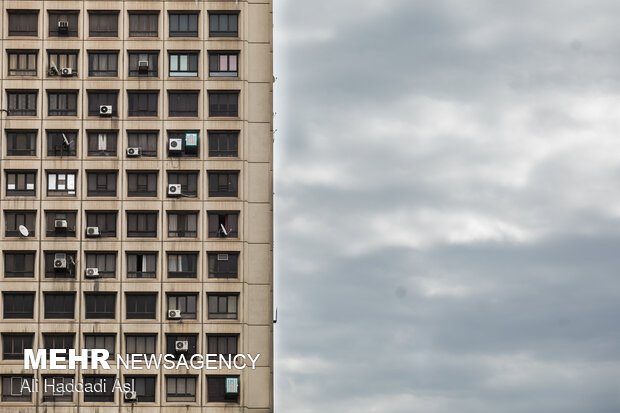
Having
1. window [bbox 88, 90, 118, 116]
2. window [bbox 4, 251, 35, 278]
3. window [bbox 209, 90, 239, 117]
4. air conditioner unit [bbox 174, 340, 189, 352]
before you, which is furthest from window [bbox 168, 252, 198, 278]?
window [bbox 88, 90, 118, 116]

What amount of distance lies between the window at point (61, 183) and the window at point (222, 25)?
1679cm

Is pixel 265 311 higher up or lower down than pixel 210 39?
lower down

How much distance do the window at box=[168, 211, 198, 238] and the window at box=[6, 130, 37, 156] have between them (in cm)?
1277

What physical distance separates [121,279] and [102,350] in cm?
598

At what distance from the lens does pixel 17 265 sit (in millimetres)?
120375

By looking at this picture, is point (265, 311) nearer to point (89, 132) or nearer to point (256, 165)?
point (256, 165)

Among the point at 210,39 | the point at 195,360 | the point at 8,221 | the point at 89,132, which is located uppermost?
the point at 210,39

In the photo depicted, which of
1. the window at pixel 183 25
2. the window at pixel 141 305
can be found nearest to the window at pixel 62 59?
the window at pixel 183 25

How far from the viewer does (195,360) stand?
119062mm

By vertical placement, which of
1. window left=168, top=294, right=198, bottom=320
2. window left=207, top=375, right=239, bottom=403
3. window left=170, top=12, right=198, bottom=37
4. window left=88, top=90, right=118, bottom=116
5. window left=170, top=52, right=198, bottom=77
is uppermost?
window left=170, top=12, right=198, bottom=37

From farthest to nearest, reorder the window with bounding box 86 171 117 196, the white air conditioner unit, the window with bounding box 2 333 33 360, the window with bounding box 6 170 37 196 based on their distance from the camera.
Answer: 1. the window with bounding box 86 171 117 196
2. the window with bounding box 6 170 37 196
3. the white air conditioner unit
4. the window with bounding box 2 333 33 360

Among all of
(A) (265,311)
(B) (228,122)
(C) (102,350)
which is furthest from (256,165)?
(C) (102,350)

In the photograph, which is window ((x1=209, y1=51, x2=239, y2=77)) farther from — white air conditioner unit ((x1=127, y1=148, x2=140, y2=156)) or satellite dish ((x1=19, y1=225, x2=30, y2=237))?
satellite dish ((x1=19, y1=225, x2=30, y2=237))

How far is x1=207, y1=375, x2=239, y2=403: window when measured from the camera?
11844 cm
